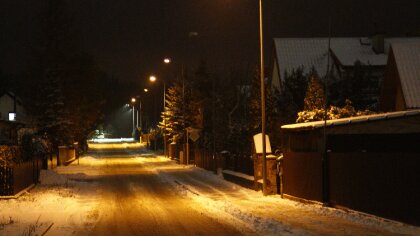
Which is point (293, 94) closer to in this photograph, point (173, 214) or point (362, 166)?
point (173, 214)

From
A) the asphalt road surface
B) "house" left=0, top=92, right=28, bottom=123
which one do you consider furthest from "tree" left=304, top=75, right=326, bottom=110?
"house" left=0, top=92, right=28, bottom=123

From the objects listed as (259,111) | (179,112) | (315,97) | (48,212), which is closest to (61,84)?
(179,112)

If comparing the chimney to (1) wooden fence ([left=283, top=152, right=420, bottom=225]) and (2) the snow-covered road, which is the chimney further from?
(1) wooden fence ([left=283, top=152, right=420, bottom=225])

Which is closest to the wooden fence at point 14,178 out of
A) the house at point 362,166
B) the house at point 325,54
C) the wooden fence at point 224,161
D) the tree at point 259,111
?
the house at point 362,166

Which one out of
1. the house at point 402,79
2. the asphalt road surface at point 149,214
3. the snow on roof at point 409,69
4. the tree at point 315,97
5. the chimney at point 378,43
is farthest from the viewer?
the chimney at point 378,43

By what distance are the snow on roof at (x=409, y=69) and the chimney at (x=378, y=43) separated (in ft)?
66.7

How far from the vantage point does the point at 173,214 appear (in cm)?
1894

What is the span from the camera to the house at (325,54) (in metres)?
55.4

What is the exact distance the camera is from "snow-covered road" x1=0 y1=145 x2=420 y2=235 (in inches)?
585

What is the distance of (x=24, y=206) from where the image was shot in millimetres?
20484

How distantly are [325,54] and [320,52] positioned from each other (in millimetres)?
1018

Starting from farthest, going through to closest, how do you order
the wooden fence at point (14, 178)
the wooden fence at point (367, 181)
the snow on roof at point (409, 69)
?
the snow on roof at point (409, 69) → the wooden fence at point (14, 178) → the wooden fence at point (367, 181)

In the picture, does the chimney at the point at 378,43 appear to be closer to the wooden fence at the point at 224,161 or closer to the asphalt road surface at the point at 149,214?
the wooden fence at the point at 224,161

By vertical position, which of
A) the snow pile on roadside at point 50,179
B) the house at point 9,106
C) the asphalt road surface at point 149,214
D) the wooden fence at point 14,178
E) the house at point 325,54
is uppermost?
the house at point 325,54
